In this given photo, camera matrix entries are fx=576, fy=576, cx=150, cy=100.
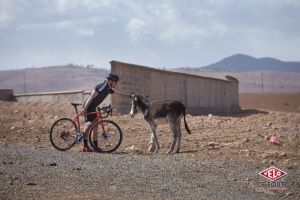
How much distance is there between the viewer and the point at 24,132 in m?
19.3

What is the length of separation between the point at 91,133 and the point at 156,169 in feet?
11.2

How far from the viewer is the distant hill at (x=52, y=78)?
458ft

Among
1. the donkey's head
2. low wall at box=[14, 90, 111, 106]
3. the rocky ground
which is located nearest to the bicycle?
the rocky ground

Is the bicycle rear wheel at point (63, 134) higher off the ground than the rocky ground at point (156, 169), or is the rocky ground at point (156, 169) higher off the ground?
the bicycle rear wheel at point (63, 134)

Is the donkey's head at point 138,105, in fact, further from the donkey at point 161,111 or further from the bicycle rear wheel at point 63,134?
the bicycle rear wheel at point 63,134

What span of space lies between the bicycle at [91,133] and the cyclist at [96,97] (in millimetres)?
90

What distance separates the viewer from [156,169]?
10.9 m

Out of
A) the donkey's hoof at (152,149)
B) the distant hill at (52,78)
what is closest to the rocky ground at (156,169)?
the donkey's hoof at (152,149)

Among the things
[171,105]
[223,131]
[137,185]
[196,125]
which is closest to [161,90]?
[196,125]

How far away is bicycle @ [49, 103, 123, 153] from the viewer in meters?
13.7

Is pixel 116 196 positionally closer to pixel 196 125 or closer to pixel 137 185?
pixel 137 185

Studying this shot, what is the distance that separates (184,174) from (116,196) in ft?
7.33

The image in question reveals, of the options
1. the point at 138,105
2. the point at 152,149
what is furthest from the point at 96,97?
the point at 152,149

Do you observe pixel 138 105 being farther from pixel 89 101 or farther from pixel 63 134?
pixel 63 134
